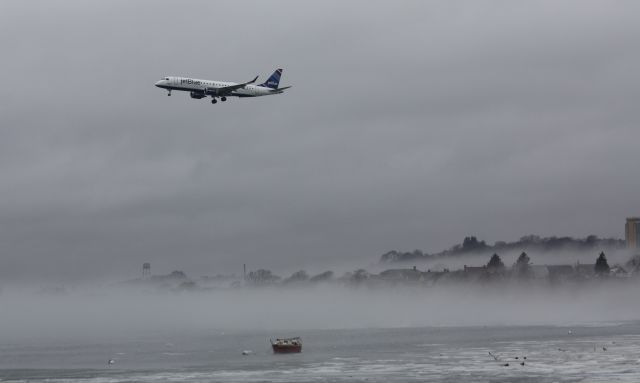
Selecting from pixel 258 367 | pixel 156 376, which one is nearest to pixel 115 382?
pixel 156 376

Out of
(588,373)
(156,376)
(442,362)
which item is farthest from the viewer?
(442,362)

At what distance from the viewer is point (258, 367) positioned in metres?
185

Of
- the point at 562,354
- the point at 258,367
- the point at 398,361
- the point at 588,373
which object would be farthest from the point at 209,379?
the point at 562,354

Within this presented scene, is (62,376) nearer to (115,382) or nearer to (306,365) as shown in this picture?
(115,382)

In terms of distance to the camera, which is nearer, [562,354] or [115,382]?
[115,382]

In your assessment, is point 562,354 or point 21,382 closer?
point 21,382

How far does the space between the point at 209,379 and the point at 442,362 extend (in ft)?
132

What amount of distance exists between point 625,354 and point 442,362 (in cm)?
3051

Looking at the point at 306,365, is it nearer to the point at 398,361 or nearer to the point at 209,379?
the point at 398,361

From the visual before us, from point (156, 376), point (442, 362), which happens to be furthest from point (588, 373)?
point (156, 376)

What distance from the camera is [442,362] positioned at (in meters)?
183

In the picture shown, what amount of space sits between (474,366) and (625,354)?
29217 mm

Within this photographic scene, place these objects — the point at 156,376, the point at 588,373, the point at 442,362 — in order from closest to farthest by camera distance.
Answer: the point at 588,373, the point at 156,376, the point at 442,362

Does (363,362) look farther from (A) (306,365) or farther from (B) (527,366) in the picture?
(B) (527,366)
